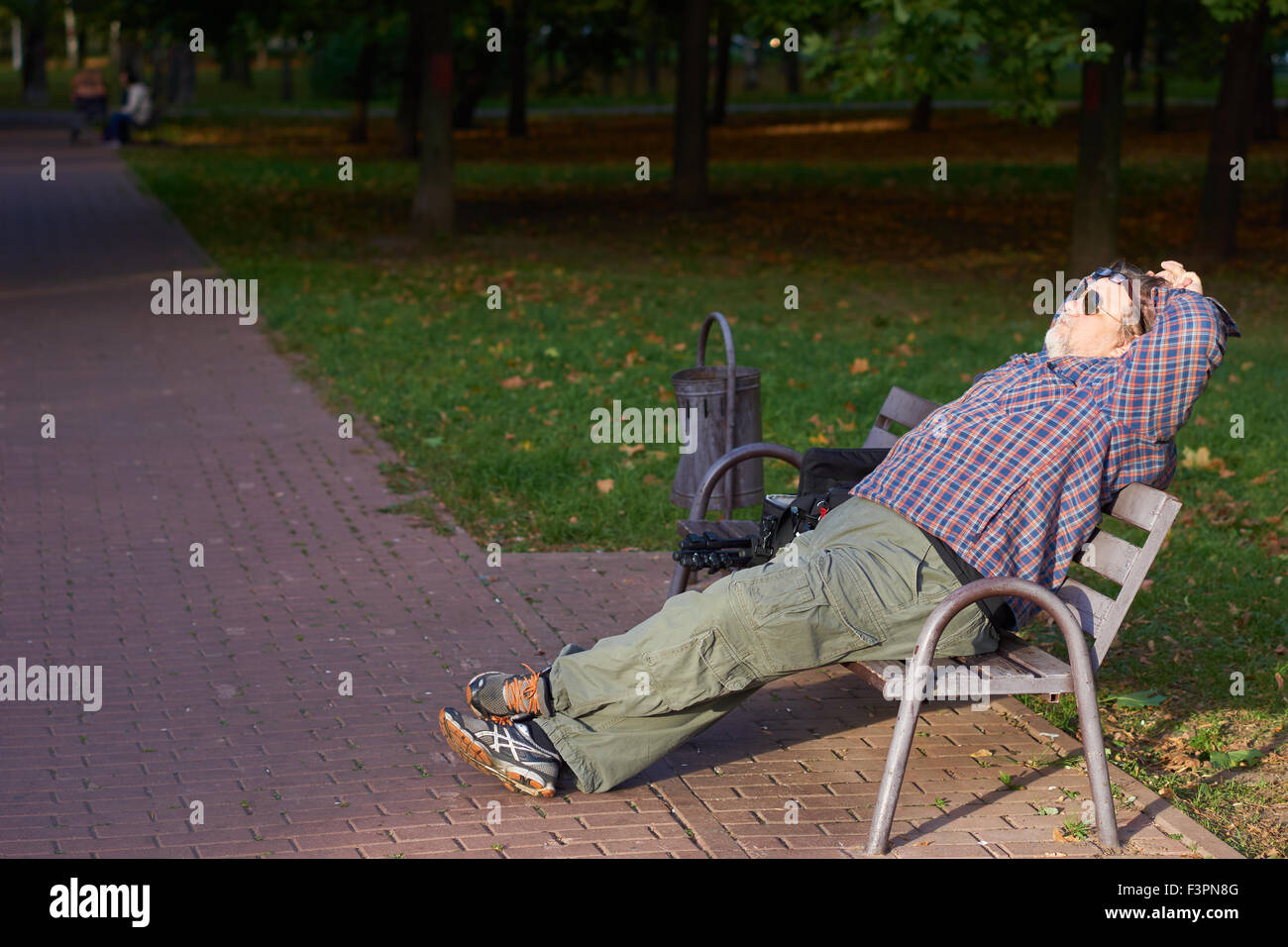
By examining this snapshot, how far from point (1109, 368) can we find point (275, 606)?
3340mm

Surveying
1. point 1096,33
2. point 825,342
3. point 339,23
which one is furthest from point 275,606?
point 339,23

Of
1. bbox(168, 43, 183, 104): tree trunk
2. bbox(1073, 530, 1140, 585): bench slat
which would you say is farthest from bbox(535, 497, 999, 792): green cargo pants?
bbox(168, 43, 183, 104): tree trunk

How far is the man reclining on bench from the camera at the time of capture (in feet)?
13.4

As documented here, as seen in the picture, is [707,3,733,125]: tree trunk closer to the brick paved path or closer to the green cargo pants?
the brick paved path

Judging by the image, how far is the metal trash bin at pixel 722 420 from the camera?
663 centimetres

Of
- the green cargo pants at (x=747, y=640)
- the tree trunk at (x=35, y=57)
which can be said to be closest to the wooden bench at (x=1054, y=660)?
the green cargo pants at (x=747, y=640)

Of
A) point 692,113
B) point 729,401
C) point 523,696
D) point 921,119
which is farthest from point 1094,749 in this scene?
point 921,119

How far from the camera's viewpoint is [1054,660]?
4.24 metres

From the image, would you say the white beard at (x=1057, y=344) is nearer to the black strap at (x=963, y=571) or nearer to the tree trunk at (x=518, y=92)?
the black strap at (x=963, y=571)

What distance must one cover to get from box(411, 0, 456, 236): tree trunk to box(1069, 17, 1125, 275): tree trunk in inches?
274

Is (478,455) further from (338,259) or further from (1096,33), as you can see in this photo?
(338,259)

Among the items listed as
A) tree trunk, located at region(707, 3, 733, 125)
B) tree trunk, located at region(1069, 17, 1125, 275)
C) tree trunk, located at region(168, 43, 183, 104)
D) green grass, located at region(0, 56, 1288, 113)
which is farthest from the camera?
green grass, located at region(0, 56, 1288, 113)

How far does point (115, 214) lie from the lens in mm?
20109

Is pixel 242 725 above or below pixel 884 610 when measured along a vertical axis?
below
